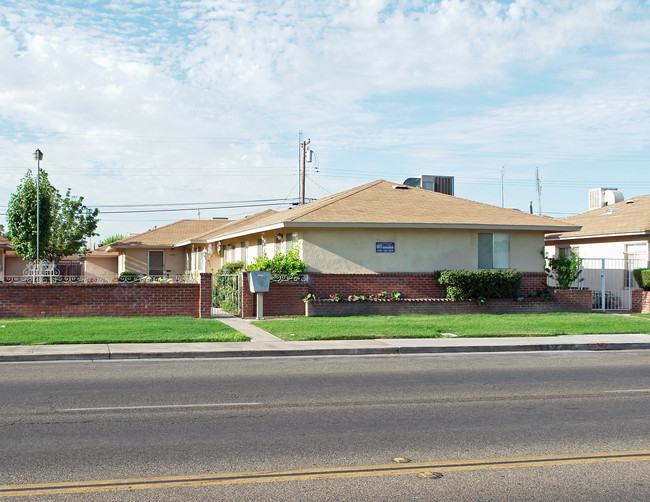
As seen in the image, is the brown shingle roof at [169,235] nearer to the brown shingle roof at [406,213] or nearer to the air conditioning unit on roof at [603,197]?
the brown shingle roof at [406,213]

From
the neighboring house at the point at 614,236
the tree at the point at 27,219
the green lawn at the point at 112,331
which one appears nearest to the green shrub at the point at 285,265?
the green lawn at the point at 112,331

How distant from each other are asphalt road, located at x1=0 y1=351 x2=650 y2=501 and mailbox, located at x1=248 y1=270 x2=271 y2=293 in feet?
26.0

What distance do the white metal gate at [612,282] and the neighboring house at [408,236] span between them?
271cm

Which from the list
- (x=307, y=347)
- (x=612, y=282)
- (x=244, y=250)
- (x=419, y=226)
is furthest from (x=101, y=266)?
(x=307, y=347)

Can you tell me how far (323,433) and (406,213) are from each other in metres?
17.1

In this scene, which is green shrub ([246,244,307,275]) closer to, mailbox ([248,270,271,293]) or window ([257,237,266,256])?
mailbox ([248,270,271,293])

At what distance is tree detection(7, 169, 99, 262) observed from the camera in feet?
125

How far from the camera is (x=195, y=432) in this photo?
7.65 meters

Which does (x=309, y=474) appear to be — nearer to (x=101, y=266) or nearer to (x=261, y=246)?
(x=261, y=246)

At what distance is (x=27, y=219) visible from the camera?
3806 cm

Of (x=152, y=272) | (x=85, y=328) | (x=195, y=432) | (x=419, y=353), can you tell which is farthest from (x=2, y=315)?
(x=152, y=272)

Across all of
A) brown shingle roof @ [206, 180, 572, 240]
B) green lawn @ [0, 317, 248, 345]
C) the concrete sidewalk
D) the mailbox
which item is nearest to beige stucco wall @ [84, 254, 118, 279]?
brown shingle roof @ [206, 180, 572, 240]

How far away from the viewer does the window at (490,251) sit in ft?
79.7

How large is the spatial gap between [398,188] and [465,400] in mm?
19053
